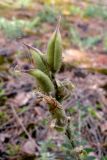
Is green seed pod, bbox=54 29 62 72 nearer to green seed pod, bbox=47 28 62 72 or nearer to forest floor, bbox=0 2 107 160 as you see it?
green seed pod, bbox=47 28 62 72

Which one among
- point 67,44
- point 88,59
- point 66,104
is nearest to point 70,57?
point 88,59

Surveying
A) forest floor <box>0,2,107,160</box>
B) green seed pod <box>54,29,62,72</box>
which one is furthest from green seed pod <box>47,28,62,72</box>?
forest floor <box>0,2,107,160</box>

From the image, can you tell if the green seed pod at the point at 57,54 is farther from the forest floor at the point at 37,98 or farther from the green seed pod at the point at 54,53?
the forest floor at the point at 37,98

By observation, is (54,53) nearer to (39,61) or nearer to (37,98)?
(39,61)

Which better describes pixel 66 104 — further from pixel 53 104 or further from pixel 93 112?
pixel 53 104

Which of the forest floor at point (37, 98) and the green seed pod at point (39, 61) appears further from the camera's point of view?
the forest floor at point (37, 98)

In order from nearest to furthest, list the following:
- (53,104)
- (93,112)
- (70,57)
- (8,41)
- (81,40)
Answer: (53,104), (93,112), (70,57), (8,41), (81,40)

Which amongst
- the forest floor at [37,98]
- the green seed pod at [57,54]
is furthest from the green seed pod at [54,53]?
the forest floor at [37,98]
